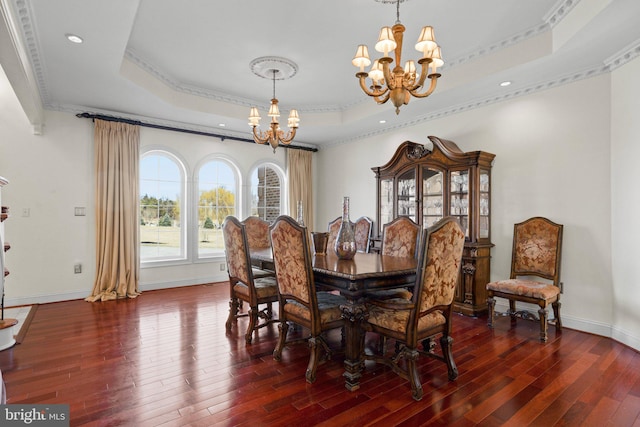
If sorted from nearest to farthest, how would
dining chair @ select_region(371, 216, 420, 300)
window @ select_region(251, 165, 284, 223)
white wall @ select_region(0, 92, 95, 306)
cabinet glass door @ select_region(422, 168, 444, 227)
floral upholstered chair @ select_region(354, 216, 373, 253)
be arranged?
dining chair @ select_region(371, 216, 420, 300)
white wall @ select_region(0, 92, 95, 306)
cabinet glass door @ select_region(422, 168, 444, 227)
floral upholstered chair @ select_region(354, 216, 373, 253)
window @ select_region(251, 165, 284, 223)

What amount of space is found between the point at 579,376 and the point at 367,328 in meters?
1.55

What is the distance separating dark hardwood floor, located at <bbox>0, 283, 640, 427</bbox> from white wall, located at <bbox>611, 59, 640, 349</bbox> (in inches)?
11.5

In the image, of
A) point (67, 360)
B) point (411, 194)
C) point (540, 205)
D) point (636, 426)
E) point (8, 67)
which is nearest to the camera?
point (636, 426)

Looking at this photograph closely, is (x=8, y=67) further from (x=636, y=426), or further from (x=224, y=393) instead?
(x=636, y=426)

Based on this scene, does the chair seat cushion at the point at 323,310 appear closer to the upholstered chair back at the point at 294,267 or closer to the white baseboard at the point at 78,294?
the upholstered chair back at the point at 294,267

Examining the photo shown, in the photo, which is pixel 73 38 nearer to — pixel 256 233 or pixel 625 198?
pixel 256 233

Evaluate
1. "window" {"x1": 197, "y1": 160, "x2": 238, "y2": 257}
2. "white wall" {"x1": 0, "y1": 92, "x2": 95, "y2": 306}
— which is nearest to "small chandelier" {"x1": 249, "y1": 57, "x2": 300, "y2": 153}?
"window" {"x1": 197, "y1": 160, "x2": 238, "y2": 257}

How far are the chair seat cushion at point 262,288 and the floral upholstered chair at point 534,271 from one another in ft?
7.16

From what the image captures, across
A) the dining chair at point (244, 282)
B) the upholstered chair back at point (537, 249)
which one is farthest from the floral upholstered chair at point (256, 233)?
the upholstered chair back at point (537, 249)

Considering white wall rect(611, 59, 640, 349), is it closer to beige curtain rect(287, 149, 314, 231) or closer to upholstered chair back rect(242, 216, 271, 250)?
upholstered chair back rect(242, 216, 271, 250)

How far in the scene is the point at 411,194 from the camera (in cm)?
475

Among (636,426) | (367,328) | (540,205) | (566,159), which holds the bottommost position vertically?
(636,426)

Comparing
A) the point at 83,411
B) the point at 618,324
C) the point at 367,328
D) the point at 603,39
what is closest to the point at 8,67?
the point at 83,411

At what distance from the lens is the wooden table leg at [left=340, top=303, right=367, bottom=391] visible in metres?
2.30
